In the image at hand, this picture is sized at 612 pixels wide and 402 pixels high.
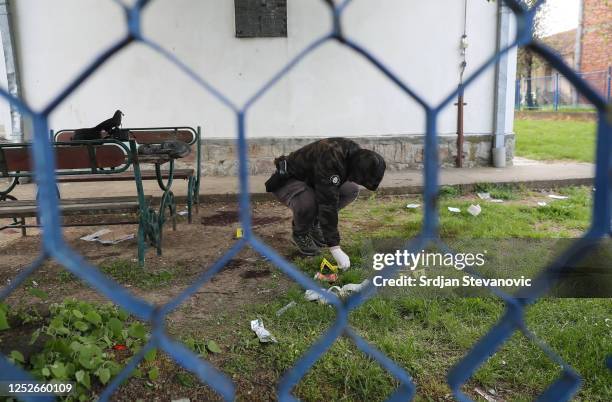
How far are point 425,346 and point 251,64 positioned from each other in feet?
15.0

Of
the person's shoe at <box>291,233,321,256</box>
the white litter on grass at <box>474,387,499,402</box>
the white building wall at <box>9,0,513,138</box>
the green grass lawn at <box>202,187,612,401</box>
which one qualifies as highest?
the white building wall at <box>9,0,513,138</box>

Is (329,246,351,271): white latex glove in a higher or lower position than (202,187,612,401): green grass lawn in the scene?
higher

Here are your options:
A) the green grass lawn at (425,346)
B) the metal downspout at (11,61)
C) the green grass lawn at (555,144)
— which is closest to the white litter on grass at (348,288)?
the green grass lawn at (425,346)

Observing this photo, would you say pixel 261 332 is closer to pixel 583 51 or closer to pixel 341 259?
pixel 341 259

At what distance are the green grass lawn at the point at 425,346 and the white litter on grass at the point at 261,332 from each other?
3 centimetres

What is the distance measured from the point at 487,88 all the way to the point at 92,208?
5083mm

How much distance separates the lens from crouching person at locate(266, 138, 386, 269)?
9.05ft

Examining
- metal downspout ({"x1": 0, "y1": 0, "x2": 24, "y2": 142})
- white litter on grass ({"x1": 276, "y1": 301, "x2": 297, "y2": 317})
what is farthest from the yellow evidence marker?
metal downspout ({"x1": 0, "y1": 0, "x2": 24, "y2": 142})

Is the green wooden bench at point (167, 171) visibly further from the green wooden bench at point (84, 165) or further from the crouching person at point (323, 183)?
the crouching person at point (323, 183)

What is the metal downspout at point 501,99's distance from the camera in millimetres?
5906

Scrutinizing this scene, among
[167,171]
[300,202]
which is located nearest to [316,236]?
[300,202]

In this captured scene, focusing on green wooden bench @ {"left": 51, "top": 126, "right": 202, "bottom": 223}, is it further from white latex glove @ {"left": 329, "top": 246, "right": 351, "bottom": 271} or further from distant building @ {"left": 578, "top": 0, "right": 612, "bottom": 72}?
distant building @ {"left": 578, "top": 0, "right": 612, "bottom": 72}

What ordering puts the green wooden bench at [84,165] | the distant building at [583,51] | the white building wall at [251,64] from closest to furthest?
the green wooden bench at [84,165]
the white building wall at [251,64]
the distant building at [583,51]

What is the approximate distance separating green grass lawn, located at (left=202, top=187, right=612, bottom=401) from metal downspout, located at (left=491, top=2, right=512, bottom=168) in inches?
164
